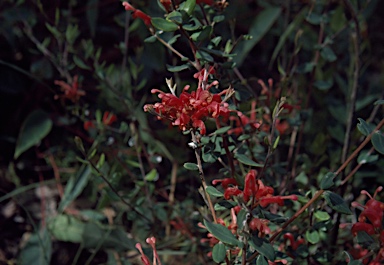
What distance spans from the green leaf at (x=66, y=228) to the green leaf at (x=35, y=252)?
0.04 meters

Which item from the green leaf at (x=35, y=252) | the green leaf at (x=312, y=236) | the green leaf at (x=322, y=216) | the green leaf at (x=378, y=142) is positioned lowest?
the green leaf at (x=35, y=252)

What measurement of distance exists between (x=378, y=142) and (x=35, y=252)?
0.88 m

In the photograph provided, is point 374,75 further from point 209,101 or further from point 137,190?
point 209,101

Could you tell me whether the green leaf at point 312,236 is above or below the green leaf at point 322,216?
below

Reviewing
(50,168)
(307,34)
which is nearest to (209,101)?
(50,168)

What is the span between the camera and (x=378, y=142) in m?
0.69

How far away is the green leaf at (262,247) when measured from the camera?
0.65 m

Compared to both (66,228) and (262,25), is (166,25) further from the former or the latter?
(262,25)

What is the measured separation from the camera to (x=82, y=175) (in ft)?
4.31

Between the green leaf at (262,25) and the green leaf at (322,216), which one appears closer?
the green leaf at (322,216)

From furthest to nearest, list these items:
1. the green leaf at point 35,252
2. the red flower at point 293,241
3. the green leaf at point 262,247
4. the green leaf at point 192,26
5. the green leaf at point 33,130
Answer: the green leaf at point 33,130 → the green leaf at point 35,252 → the red flower at point 293,241 → the green leaf at point 192,26 → the green leaf at point 262,247

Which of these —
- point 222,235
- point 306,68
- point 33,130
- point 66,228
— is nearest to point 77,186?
point 66,228

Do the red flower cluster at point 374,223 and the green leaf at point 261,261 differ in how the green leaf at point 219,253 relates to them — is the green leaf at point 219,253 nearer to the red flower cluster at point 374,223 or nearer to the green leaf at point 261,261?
the green leaf at point 261,261

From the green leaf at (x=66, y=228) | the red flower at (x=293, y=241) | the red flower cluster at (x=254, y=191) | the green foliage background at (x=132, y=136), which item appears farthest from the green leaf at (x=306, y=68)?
the green leaf at (x=66, y=228)
